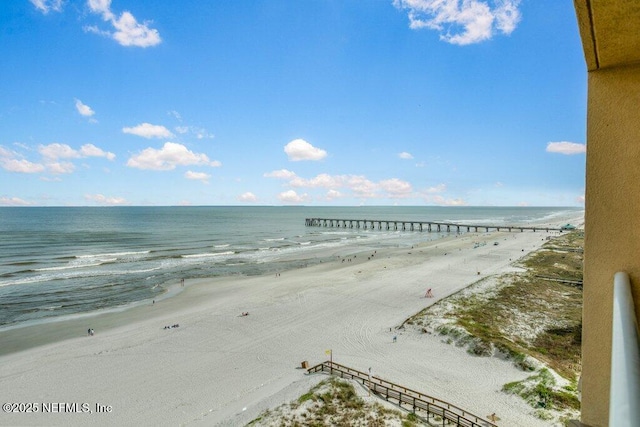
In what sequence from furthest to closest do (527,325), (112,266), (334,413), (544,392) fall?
1. (112,266)
2. (527,325)
3. (544,392)
4. (334,413)

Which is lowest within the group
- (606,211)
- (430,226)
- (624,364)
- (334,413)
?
(334,413)

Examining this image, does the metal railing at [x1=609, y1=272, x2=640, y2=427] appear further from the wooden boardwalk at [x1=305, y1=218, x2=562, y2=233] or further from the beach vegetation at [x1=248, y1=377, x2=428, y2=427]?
the wooden boardwalk at [x1=305, y1=218, x2=562, y2=233]

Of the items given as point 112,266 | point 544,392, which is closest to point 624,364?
point 544,392

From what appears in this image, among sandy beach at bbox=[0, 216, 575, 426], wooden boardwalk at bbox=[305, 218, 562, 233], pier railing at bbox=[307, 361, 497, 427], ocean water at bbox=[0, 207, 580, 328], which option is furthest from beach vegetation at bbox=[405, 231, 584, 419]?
wooden boardwalk at bbox=[305, 218, 562, 233]

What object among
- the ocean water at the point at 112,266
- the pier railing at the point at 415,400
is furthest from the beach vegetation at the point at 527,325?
the ocean water at the point at 112,266

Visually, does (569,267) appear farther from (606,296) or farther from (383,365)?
(606,296)

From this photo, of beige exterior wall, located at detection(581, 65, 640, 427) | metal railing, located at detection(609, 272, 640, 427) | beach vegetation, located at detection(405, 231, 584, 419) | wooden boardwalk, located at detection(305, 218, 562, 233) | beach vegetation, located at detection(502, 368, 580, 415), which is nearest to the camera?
metal railing, located at detection(609, 272, 640, 427)

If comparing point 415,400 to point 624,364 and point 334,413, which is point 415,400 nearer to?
point 334,413
